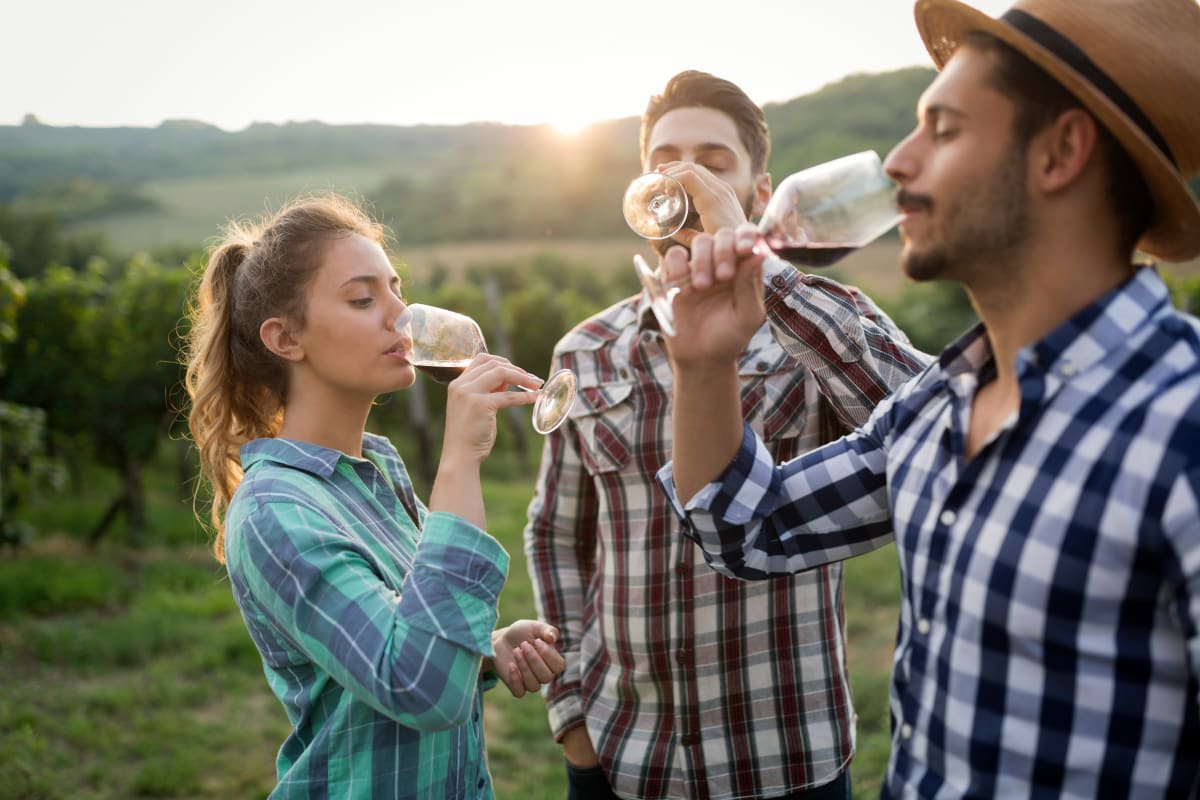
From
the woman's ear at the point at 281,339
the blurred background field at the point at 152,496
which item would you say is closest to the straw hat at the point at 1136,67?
the woman's ear at the point at 281,339

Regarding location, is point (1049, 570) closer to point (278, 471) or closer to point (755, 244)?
point (755, 244)

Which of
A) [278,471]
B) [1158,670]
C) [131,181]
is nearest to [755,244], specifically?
[1158,670]

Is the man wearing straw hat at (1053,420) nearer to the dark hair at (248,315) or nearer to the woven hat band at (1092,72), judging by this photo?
the woven hat band at (1092,72)

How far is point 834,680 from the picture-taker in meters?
2.46

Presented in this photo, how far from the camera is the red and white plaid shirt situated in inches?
94.9

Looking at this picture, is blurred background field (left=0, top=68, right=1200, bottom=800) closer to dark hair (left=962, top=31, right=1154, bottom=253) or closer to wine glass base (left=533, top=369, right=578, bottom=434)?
wine glass base (left=533, top=369, right=578, bottom=434)

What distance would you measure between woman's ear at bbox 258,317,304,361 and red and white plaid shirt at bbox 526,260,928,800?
0.80m

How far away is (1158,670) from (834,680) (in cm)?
120

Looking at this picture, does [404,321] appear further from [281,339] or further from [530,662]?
[530,662]

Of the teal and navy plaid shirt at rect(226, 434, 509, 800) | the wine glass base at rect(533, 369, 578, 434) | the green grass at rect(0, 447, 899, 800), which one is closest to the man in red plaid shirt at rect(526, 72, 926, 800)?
the wine glass base at rect(533, 369, 578, 434)

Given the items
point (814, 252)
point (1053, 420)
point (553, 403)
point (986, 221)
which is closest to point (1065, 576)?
point (1053, 420)

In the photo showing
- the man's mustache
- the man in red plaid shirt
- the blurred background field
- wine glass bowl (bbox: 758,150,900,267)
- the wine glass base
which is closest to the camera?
the man's mustache

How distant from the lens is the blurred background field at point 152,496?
5.00 meters

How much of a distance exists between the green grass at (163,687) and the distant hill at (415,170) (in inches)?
458
